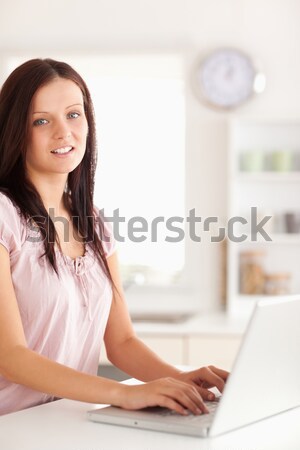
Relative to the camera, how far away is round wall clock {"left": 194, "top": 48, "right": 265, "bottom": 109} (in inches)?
177

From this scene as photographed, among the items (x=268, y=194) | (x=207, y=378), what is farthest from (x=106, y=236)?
(x=268, y=194)

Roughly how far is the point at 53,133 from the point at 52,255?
0.32 meters

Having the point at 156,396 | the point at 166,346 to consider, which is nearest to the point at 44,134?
the point at 156,396

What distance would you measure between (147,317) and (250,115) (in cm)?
130

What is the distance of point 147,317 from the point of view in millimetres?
4500

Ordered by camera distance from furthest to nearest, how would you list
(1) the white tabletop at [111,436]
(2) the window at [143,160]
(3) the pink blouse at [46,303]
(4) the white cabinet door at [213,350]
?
(2) the window at [143,160], (4) the white cabinet door at [213,350], (3) the pink blouse at [46,303], (1) the white tabletop at [111,436]

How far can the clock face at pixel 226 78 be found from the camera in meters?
4.50

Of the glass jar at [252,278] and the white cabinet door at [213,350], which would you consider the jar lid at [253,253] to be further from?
the white cabinet door at [213,350]

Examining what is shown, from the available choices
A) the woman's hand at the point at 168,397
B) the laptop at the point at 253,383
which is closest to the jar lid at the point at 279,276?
the laptop at the point at 253,383

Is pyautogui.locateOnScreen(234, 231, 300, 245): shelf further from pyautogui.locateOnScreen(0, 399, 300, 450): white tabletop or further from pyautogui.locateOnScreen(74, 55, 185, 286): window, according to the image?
pyautogui.locateOnScreen(0, 399, 300, 450): white tabletop

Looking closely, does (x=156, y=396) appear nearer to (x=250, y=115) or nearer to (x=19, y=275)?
(x=19, y=275)

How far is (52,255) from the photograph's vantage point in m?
1.99

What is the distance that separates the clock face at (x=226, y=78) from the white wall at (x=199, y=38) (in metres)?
0.06

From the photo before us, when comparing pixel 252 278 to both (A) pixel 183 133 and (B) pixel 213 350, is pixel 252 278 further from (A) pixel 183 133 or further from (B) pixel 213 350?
(A) pixel 183 133
